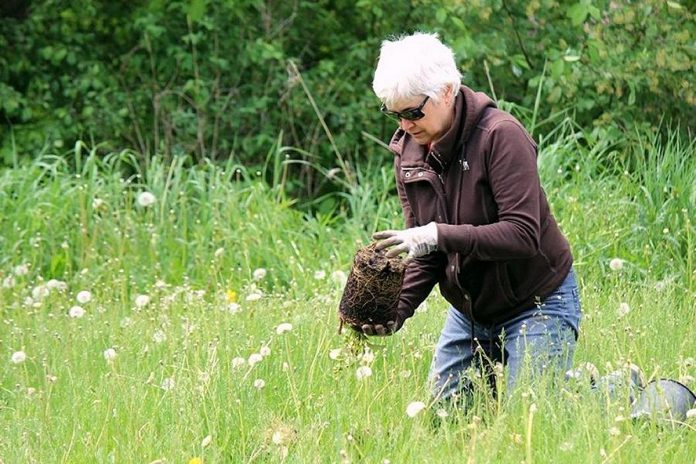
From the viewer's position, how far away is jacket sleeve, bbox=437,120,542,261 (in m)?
3.51

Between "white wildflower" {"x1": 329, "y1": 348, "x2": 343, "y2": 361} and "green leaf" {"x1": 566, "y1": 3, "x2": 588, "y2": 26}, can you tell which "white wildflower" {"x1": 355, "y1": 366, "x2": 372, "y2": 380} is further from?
"green leaf" {"x1": 566, "y1": 3, "x2": 588, "y2": 26}

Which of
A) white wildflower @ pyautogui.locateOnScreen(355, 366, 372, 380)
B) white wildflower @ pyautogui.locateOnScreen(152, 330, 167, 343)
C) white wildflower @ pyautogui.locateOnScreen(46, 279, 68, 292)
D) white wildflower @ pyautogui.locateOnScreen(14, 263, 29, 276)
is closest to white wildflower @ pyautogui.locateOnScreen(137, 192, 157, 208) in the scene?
white wildflower @ pyautogui.locateOnScreen(14, 263, 29, 276)

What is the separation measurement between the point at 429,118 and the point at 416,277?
2.10ft

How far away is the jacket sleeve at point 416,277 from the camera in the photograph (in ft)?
13.1

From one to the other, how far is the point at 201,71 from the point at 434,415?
715 centimetres

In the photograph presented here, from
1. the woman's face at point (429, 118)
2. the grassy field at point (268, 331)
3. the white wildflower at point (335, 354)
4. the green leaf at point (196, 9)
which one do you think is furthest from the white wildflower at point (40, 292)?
the green leaf at point (196, 9)

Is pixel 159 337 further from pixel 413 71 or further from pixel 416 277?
pixel 413 71

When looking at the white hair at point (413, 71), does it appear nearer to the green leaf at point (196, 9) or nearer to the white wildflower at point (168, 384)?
the white wildflower at point (168, 384)

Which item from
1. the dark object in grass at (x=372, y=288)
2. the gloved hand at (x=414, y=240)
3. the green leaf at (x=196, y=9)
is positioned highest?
the gloved hand at (x=414, y=240)

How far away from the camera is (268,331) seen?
4.72 meters

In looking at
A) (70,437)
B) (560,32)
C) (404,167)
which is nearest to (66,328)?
(70,437)

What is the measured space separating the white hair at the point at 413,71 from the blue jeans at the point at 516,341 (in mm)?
808

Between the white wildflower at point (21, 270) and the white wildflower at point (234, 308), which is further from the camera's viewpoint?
the white wildflower at point (21, 270)

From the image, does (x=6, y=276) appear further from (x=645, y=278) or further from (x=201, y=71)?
(x=201, y=71)
